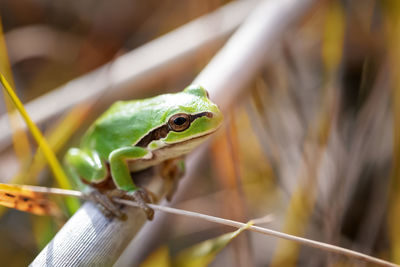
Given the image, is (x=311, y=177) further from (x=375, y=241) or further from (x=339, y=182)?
(x=375, y=241)

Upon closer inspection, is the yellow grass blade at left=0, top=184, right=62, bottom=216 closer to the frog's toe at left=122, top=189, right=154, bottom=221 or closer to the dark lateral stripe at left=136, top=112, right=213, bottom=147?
the frog's toe at left=122, top=189, right=154, bottom=221

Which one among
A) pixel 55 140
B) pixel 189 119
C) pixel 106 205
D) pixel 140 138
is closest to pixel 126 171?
pixel 140 138

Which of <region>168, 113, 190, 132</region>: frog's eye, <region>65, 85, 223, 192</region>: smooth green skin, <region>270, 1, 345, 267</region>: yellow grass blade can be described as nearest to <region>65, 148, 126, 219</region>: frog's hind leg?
<region>65, 85, 223, 192</region>: smooth green skin

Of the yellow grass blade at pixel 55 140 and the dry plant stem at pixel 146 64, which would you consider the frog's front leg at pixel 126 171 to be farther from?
the dry plant stem at pixel 146 64

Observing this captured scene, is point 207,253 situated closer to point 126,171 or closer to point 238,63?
point 126,171

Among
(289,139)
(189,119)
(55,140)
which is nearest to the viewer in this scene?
(189,119)
